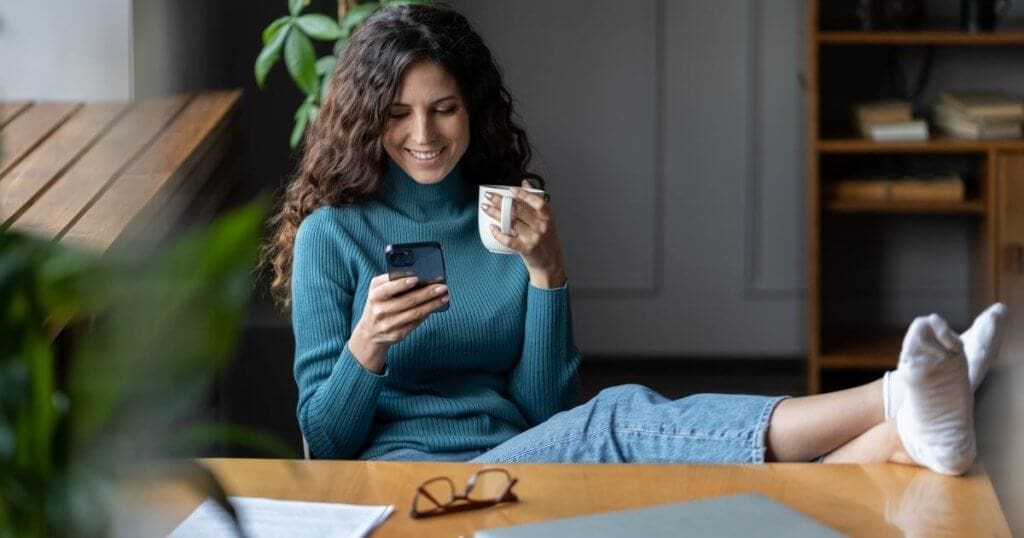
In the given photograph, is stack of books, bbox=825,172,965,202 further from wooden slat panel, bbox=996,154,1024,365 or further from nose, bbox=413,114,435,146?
nose, bbox=413,114,435,146

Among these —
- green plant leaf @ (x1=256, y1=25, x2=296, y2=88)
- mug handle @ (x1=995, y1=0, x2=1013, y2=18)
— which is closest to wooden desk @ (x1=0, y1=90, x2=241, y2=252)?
green plant leaf @ (x1=256, y1=25, x2=296, y2=88)

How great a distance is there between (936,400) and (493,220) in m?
0.60

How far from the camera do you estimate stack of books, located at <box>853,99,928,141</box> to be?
343 cm

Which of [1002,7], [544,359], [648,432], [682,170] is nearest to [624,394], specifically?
[648,432]

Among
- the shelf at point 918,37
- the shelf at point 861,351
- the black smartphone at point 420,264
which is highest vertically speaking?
the shelf at point 918,37

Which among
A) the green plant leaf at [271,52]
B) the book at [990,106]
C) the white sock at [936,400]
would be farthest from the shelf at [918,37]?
the white sock at [936,400]

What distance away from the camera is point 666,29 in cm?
383

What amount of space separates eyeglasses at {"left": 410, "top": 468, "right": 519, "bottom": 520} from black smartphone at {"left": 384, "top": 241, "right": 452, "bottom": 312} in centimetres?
31

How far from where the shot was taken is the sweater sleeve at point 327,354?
5.12 feet

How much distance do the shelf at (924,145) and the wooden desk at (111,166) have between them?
1.55 meters

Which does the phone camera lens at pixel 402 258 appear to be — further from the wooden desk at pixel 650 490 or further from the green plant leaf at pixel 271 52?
the green plant leaf at pixel 271 52

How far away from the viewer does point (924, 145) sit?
3.40 metres

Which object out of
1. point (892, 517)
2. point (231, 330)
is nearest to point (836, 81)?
point (892, 517)

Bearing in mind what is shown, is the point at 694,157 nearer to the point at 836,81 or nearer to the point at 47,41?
the point at 836,81
